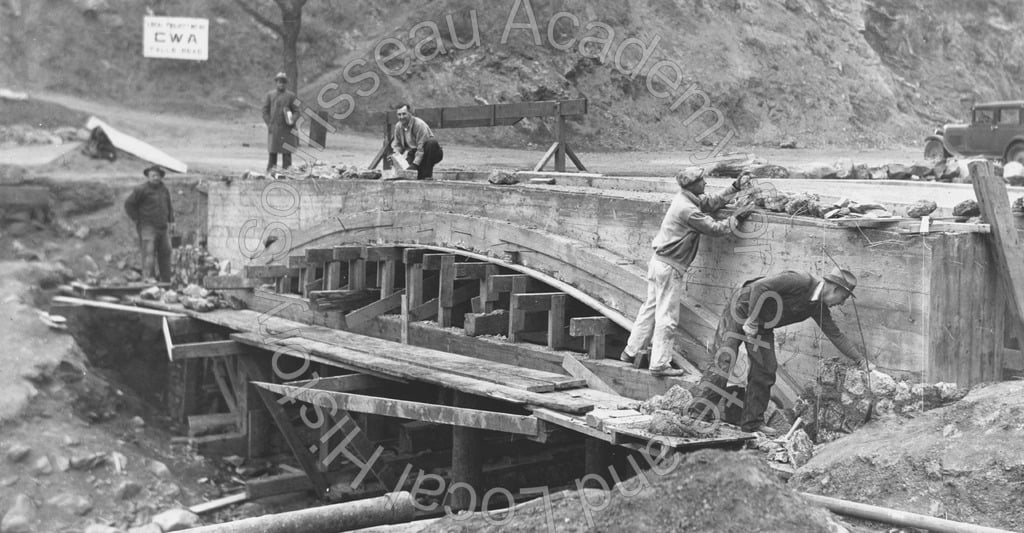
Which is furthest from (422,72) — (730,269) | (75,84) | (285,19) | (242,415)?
(730,269)

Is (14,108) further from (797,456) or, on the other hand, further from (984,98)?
(984,98)

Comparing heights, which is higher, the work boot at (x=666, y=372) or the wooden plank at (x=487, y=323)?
the wooden plank at (x=487, y=323)

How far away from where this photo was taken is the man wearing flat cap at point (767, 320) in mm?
8234

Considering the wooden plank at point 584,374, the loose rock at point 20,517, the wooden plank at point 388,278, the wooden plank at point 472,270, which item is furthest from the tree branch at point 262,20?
the wooden plank at point 584,374

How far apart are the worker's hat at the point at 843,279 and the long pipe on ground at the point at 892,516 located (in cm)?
177

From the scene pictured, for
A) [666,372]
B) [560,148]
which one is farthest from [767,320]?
[560,148]

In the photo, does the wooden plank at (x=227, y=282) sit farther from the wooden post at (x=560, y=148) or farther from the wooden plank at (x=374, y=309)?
the wooden post at (x=560, y=148)

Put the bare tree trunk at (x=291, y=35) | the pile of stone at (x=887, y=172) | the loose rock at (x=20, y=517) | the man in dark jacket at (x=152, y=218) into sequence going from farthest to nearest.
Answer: the bare tree trunk at (x=291, y=35) → the man in dark jacket at (x=152, y=218) → the pile of stone at (x=887, y=172) → the loose rock at (x=20, y=517)

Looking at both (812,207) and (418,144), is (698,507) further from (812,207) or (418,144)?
(418,144)

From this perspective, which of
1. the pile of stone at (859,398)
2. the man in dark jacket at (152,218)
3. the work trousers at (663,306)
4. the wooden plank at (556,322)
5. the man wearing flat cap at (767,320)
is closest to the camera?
the pile of stone at (859,398)

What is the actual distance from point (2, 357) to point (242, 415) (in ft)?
10.2

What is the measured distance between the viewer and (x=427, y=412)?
1040 cm

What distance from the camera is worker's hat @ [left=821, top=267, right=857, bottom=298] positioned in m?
8.25

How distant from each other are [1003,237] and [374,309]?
7.15 meters
